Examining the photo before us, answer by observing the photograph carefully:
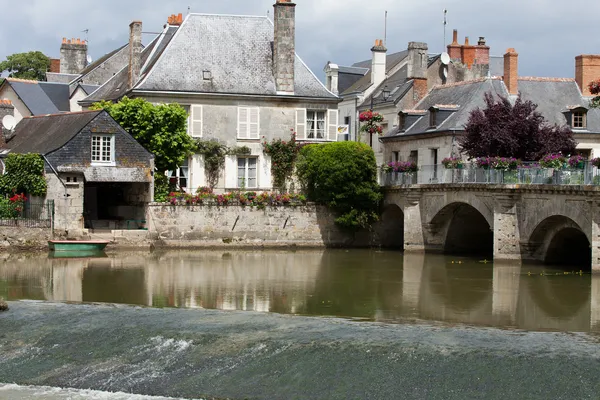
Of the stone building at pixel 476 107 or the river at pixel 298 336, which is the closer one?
the river at pixel 298 336

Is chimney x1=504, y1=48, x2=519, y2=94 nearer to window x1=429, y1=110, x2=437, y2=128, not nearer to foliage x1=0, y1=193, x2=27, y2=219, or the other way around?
window x1=429, y1=110, x2=437, y2=128

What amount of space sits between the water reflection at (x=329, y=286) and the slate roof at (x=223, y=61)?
8.26 m

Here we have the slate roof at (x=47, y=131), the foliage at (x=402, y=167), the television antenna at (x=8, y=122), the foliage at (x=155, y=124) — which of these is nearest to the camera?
the slate roof at (x=47, y=131)

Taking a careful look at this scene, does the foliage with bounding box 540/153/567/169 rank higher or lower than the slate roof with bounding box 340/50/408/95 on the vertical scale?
lower

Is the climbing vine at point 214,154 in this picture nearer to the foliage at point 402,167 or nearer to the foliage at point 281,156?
the foliage at point 281,156

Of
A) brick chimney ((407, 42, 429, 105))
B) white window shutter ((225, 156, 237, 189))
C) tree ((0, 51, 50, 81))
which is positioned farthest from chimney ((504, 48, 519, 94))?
tree ((0, 51, 50, 81))

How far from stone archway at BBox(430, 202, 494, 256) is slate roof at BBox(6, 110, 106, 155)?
12.3 meters

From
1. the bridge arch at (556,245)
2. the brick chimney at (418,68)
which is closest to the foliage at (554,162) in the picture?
the bridge arch at (556,245)

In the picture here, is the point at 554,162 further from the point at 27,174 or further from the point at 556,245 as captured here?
the point at 27,174

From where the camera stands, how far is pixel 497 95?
35719 millimetres

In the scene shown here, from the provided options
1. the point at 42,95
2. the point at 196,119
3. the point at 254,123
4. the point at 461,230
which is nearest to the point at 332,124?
the point at 254,123

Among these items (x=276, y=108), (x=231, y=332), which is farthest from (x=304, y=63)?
(x=231, y=332)

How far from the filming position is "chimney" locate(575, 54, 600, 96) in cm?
3831

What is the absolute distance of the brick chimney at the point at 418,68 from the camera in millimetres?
42156
